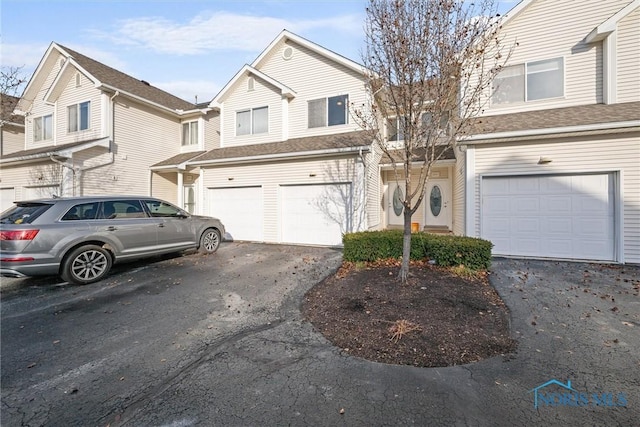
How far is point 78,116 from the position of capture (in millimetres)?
12789

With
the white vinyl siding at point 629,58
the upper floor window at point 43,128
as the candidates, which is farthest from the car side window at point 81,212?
the white vinyl siding at point 629,58

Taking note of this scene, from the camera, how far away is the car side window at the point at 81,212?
19.3ft

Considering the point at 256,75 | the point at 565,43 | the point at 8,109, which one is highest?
the point at 256,75

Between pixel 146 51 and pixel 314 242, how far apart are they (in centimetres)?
930

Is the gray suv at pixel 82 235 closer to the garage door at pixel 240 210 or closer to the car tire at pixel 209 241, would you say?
the car tire at pixel 209 241

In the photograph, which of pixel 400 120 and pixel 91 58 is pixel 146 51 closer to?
pixel 91 58

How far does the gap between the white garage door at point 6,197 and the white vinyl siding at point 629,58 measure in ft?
73.3

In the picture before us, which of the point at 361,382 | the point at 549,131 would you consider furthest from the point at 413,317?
the point at 549,131

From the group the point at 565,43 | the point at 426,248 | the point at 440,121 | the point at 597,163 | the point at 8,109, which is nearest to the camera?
the point at 440,121

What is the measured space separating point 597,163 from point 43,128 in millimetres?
21400

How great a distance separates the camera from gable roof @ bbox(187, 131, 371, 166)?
952cm

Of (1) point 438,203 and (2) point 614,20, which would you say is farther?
(1) point 438,203

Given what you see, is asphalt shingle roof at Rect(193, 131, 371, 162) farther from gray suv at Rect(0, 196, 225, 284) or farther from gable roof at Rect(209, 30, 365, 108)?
gray suv at Rect(0, 196, 225, 284)

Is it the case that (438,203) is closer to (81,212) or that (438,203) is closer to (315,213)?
(315,213)
